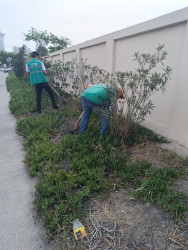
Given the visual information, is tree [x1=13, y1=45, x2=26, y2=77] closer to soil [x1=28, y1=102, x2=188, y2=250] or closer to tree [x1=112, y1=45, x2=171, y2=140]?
tree [x1=112, y1=45, x2=171, y2=140]

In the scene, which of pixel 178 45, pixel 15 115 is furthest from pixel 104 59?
pixel 15 115

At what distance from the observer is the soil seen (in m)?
1.50

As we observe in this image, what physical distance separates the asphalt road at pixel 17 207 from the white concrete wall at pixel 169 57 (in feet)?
8.80

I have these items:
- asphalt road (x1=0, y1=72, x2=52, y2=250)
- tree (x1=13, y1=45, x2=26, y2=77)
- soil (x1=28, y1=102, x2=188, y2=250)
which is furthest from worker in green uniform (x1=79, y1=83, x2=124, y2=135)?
tree (x1=13, y1=45, x2=26, y2=77)

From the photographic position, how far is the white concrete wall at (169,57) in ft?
9.67

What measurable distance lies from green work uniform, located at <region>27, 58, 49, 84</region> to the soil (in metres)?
4.06

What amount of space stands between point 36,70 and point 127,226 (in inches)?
182

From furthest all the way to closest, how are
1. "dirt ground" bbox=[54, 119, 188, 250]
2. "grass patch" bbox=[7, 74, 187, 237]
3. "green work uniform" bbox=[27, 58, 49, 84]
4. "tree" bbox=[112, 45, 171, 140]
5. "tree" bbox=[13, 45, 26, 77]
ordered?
1. "tree" bbox=[13, 45, 26, 77]
2. "green work uniform" bbox=[27, 58, 49, 84]
3. "tree" bbox=[112, 45, 171, 140]
4. "grass patch" bbox=[7, 74, 187, 237]
5. "dirt ground" bbox=[54, 119, 188, 250]

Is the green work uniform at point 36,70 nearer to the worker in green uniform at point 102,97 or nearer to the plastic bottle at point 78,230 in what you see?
the worker in green uniform at point 102,97

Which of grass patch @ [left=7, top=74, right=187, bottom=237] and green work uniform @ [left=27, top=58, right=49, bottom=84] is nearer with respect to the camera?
grass patch @ [left=7, top=74, right=187, bottom=237]

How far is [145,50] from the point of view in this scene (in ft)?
12.2

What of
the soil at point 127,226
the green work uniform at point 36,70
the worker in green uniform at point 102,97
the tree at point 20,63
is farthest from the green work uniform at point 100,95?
the tree at point 20,63

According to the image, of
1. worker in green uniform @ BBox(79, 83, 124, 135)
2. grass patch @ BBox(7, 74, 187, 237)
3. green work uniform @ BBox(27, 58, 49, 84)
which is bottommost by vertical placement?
grass patch @ BBox(7, 74, 187, 237)

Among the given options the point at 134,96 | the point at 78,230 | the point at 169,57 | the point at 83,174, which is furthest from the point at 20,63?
the point at 78,230
